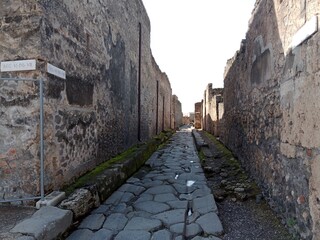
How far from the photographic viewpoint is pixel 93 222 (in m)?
2.61

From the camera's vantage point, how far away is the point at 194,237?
2342 mm

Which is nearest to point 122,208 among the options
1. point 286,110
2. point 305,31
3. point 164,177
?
point 164,177

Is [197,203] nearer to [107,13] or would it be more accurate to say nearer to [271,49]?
[271,49]

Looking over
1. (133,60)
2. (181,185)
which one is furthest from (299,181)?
(133,60)

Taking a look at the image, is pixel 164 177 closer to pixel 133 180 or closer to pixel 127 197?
pixel 133 180

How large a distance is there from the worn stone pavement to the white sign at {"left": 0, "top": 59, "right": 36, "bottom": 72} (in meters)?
1.78

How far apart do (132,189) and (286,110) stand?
2457mm

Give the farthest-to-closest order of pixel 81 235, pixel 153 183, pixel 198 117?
1. pixel 198 117
2. pixel 153 183
3. pixel 81 235

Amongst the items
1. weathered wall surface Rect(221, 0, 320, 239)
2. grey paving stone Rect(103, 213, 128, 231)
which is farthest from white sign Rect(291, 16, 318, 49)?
grey paving stone Rect(103, 213, 128, 231)

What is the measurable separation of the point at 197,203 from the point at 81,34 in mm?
2927

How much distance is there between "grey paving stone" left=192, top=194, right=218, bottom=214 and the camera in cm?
289

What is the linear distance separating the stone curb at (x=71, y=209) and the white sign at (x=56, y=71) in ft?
4.58

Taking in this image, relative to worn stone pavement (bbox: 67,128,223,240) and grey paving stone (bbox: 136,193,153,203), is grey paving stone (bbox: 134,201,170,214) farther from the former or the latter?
grey paving stone (bbox: 136,193,153,203)

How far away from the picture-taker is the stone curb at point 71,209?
196 cm
